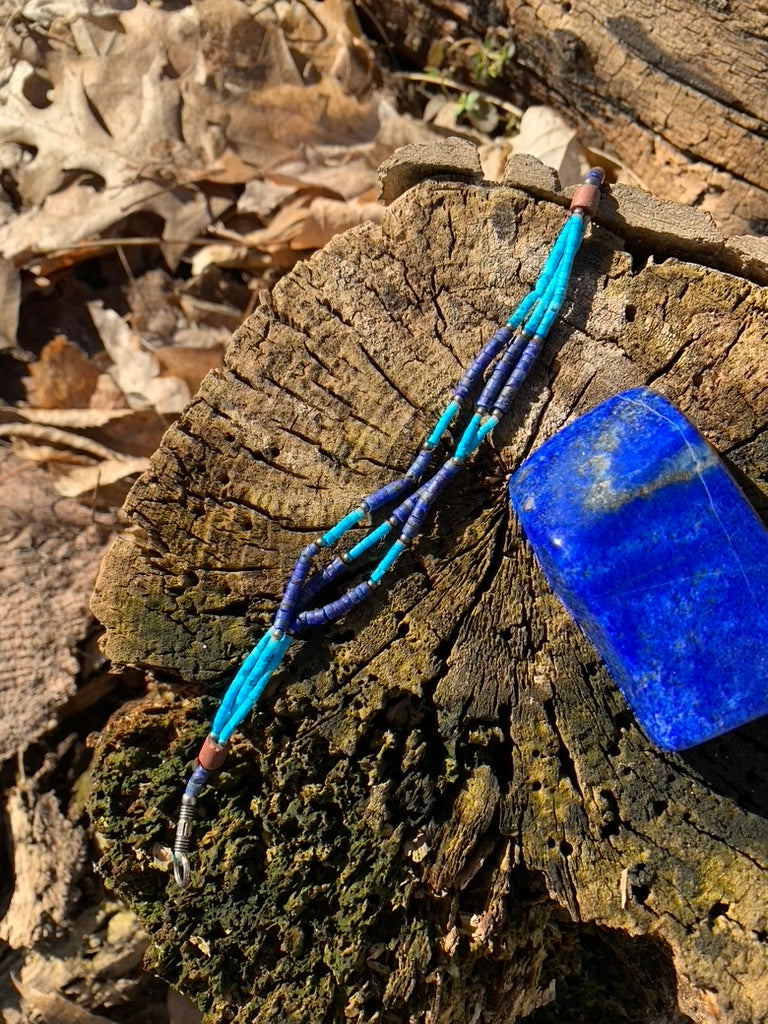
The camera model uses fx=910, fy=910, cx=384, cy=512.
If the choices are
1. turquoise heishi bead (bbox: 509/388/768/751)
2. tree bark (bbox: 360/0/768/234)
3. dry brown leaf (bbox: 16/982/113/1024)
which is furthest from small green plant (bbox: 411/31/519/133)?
dry brown leaf (bbox: 16/982/113/1024)

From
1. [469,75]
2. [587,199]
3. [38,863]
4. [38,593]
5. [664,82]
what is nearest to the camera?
[587,199]

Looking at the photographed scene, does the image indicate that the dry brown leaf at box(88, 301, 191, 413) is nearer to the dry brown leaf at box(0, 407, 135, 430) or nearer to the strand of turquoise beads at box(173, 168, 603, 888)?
the dry brown leaf at box(0, 407, 135, 430)

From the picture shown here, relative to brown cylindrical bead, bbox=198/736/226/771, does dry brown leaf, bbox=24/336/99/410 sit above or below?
below

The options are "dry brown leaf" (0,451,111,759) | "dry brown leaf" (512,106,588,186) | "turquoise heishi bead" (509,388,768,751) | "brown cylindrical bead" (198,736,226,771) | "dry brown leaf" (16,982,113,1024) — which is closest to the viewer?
"turquoise heishi bead" (509,388,768,751)

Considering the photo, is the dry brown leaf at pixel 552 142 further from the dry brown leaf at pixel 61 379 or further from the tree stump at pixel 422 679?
the dry brown leaf at pixel 61 379

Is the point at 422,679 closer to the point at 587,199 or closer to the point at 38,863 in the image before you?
the point at 587,199

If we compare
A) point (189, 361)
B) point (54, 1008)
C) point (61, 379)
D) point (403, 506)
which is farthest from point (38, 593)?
point (403, 506)
